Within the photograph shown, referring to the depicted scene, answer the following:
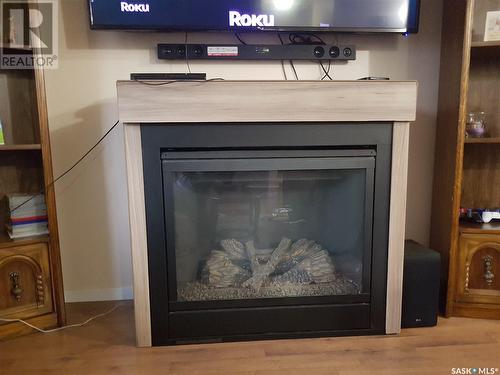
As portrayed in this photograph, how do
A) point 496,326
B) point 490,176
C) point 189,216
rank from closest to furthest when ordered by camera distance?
point 189,216
point 496,326
point 490,176

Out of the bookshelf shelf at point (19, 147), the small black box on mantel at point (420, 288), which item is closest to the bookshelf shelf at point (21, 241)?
the bookshelf shelf at point (19, 147)

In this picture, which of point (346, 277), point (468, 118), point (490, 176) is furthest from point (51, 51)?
point (490, 176)

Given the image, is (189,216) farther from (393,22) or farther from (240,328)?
(393,22)

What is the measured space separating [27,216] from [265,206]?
950 millimetres

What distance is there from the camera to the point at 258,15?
154 centimetres

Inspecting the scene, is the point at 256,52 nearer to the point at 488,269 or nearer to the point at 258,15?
the point at 258,15

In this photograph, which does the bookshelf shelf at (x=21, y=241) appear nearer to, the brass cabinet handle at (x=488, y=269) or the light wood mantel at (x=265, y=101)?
the light wood mantel at (x=265, y=101)

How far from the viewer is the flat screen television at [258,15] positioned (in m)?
1.50

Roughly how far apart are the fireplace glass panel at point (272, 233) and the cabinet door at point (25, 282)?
1.86 ft

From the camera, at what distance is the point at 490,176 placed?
173 centimetres

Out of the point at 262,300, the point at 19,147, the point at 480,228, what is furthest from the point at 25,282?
the point at 480,228

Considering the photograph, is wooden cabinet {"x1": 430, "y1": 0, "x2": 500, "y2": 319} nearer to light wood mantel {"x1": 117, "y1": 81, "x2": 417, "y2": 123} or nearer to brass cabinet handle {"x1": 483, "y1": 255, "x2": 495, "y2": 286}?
brass cabinet handle {"x1": 483, "y1": 255, "x2": 495, "y2": 286}

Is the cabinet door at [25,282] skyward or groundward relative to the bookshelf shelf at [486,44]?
groundward

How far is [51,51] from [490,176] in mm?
2014
